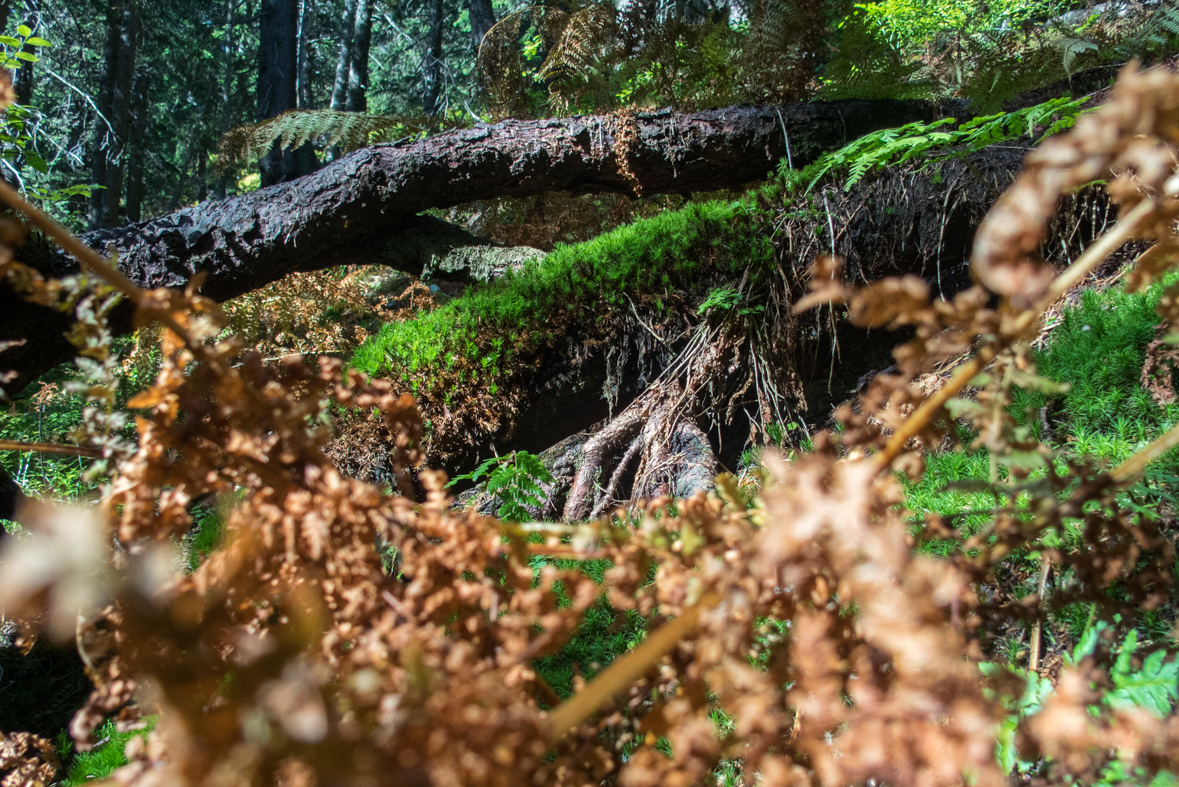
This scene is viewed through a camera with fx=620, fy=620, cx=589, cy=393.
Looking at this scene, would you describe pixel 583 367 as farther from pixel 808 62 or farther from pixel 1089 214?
pixel 808 62

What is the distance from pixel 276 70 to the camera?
26.7ft

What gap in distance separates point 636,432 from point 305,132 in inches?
176

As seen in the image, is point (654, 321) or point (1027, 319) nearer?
point (1027, 319)

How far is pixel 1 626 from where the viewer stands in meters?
3.23

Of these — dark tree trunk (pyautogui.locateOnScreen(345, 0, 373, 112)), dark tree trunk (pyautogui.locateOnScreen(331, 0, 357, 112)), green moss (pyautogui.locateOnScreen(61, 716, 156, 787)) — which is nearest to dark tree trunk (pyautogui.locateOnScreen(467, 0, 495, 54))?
dark tree trunk (pyautogui.locateOnScreen(345, 0, 373, 112))

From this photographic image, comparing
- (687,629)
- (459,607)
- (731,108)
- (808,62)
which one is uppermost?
(808,62)

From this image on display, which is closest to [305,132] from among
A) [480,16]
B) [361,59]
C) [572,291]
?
[572,291]

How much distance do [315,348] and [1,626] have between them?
118 inches

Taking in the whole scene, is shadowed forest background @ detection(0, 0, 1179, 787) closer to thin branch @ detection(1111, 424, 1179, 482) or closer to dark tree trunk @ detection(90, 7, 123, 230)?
thin branch @ detection(1111, 424, 1179, 482)

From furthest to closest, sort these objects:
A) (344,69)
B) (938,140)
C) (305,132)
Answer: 1. (344,69)
2. (305,132)
3. (938,140)

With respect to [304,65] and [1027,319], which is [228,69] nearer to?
[304,65]

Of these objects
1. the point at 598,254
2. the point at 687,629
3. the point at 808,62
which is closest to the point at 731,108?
the point at 808,62

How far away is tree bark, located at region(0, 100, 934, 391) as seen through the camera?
12.9ft

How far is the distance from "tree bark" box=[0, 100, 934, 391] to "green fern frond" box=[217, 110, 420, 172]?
1981 mm
